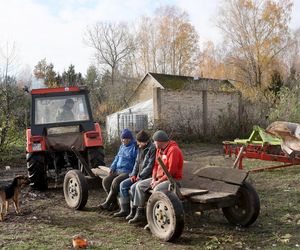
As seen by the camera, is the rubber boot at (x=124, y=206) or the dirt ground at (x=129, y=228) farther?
the rubber boot at (x=124, y=206)

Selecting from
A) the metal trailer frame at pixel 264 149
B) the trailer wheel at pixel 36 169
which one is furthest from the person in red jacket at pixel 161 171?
the metal trailer frame at pixel 264 149

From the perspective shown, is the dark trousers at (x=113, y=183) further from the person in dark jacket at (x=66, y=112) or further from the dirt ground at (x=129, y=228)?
the person in dark jacket at (x=66, y=112)

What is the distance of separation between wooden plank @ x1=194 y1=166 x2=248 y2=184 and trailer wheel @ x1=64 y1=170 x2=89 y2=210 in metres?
2.04

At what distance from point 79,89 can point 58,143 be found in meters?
1.46

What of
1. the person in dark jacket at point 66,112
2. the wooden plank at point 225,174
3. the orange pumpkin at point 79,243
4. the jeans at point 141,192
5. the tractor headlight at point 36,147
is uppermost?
the person in dark jacket at point 66,112

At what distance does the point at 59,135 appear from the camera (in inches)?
375

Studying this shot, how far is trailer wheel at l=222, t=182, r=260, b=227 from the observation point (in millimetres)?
5996

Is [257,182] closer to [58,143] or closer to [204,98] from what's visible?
[58,143]

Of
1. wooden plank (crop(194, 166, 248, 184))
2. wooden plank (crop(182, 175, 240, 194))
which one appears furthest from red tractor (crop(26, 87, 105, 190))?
wooden plank (crop(194, 166, 248, 184))

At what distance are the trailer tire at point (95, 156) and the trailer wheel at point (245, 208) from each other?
11.9ft

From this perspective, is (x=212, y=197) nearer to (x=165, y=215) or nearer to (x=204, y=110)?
(x=165, y=215)

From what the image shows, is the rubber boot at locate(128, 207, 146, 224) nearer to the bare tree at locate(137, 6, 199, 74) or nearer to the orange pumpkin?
the orange pumpkin

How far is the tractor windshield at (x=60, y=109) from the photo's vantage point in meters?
9.84

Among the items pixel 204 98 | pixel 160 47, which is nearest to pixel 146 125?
pixel 204 98
